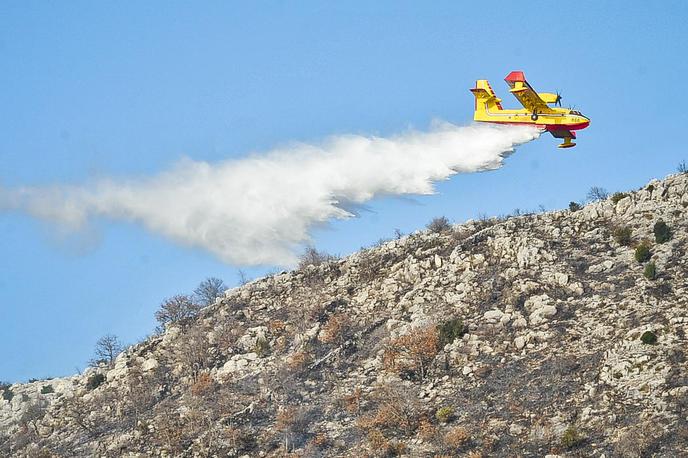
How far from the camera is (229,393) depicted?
57.6m

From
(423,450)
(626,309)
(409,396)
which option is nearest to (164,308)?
(409,396)

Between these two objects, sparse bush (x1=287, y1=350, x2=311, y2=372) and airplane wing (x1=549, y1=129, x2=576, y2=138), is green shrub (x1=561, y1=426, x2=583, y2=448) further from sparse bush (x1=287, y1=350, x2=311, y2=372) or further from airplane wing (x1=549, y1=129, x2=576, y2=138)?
airplane wing (x1=549, y1=129, x2=576, y2=138)

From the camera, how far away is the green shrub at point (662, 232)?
57969mm

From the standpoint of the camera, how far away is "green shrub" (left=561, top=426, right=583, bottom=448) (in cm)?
4290

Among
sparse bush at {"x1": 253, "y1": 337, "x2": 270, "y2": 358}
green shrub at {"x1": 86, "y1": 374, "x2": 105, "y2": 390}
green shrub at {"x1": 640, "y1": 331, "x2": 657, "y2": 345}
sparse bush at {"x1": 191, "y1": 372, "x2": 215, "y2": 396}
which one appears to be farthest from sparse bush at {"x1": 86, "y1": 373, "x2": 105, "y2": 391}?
green shrub at {"x1": 640, "y1": 331, "x2": 657, "y2": 345}

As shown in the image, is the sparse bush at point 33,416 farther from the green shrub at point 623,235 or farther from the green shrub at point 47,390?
the green shrub at point 623,235

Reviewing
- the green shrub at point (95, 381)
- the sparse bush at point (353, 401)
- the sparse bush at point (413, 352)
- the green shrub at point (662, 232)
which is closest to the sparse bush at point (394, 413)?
the sparse bush at point (353, 401)

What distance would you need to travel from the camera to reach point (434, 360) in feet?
180

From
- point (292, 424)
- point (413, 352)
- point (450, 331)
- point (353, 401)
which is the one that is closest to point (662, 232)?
point (450, 331)

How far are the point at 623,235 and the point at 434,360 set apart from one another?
16611mm

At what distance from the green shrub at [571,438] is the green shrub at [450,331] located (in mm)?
12885

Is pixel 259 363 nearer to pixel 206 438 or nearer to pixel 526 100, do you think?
pixel 206 438

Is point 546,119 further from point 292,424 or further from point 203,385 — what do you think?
point 203,385

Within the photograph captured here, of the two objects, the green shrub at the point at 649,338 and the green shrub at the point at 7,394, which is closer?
the green shrub at the point at 649,338
